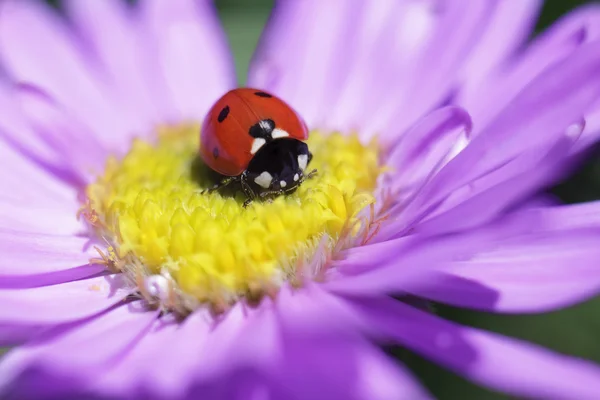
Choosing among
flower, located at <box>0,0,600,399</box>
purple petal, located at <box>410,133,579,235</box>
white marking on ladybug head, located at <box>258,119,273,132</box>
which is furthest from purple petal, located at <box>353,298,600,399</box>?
white marking on ladybug head, located at <box>258,119,273,132</box>

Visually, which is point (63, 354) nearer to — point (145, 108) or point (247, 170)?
point (247, 170)

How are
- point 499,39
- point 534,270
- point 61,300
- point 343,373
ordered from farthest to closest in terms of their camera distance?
1. point 499,39
2. point 61,300
3. point 534,270
4. point 343,373

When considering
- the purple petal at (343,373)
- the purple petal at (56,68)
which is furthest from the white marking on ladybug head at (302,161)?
the purple petal at (56,68)

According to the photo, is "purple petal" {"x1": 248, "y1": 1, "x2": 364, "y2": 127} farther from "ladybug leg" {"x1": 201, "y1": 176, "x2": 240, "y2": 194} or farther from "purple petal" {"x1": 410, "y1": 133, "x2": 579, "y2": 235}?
"purple petal" {"x1": 410, "y1": 133, "x2": 579, "y2": 235}

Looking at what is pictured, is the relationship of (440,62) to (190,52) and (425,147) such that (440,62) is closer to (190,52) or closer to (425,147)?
(425,147)

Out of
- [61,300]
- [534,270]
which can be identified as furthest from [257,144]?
[534,270]

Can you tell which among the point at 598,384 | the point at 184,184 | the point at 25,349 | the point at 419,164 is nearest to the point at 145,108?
the point at 184,184

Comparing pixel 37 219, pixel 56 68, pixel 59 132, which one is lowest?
pixel 37 219
